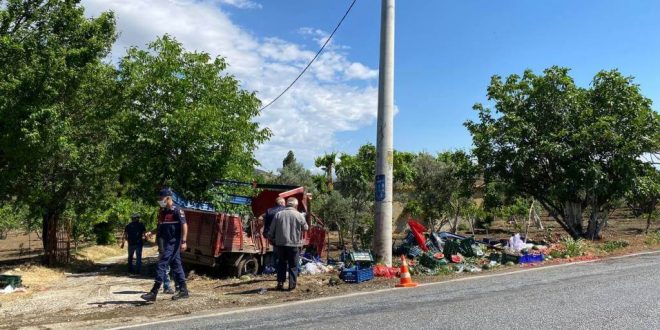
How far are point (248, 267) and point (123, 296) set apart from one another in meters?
3.62

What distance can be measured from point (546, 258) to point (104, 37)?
1386cm

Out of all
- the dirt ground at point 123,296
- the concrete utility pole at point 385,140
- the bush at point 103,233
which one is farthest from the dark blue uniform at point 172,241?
the bush at point 103,233

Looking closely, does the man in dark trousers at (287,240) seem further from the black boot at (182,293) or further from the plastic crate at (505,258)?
the plastic crate at (505,258)

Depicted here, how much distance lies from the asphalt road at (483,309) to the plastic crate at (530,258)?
3.44 meters

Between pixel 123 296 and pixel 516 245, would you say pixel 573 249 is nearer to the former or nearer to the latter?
pixel 516 245

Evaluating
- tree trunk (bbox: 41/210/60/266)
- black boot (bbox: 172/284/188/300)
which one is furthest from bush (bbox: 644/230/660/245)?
tree trunk (bbox: 41/210/60/266)

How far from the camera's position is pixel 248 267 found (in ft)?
41.4

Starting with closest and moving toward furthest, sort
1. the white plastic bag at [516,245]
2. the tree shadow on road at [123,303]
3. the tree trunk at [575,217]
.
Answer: the tree shadow on road at [123,303] → the white plastic bag at [516,245] → the tree trunk at [575,217]

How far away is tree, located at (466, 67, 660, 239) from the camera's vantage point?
1767 centimetres

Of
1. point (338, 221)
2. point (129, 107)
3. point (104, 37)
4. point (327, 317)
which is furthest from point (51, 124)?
point (338, 221)

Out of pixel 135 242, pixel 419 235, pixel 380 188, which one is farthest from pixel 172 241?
pixel 419 235

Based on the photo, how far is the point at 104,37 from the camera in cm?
1588

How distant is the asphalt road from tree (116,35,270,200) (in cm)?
709

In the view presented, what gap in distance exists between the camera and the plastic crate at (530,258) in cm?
1332
